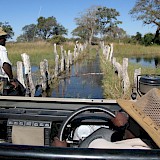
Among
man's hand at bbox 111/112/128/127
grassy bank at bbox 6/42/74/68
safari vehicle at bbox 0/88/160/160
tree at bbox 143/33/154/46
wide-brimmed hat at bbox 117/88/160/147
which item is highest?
tree at bbox 143/33/154/46

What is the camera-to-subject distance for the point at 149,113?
183 centimetres

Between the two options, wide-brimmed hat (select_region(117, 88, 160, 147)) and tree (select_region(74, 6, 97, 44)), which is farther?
tree (select_region(74, 6, 97, 44))

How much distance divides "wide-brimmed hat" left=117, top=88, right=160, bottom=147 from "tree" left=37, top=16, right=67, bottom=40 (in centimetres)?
7483

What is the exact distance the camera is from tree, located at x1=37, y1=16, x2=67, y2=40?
77.2 m

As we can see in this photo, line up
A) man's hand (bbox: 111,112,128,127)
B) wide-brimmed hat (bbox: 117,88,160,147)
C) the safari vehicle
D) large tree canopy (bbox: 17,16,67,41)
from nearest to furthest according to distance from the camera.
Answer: wide-brimmed hat (bbox: 117,88,160,147)
man's hand (bbox: 111,112,128,127)
the safari vehicle
large tree canopy (bbox: 17,16,67,41)

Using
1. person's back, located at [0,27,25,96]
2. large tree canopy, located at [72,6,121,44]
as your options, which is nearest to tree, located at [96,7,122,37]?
large tree canopy, located at [72,6,121,44]

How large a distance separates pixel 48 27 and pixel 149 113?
7727 cm

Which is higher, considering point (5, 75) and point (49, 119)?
point (5, 75)

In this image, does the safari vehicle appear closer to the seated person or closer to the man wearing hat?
the seated person

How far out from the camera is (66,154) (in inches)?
55.2

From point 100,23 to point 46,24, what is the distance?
13587mm

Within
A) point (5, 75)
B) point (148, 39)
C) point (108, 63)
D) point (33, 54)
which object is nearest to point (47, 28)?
point (148, 39)

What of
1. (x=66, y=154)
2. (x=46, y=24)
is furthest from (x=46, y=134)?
(x=46, y=24)

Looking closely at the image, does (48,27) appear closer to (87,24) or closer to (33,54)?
(87,24)
